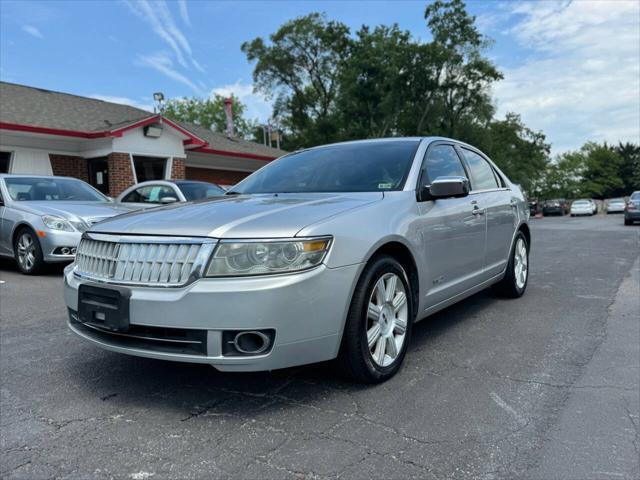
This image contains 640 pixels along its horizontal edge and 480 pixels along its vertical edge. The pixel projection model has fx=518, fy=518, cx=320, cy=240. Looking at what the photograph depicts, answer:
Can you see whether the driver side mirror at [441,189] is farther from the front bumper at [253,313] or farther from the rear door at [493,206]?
the front bumper at [253,313]

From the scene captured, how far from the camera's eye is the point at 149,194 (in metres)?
9.70

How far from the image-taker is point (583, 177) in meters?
76.2

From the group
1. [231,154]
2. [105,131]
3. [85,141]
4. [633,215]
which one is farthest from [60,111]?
[633,215]

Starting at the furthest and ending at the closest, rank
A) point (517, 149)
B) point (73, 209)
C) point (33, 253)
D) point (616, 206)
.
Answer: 1. point (517, 149)
2. point (616, 206)
3. point (73, 209)
4. point (33, 253)

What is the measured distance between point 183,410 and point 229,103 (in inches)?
1227

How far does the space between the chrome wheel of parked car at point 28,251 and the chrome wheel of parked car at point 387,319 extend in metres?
5.81

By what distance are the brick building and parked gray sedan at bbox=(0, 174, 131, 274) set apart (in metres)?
6.66

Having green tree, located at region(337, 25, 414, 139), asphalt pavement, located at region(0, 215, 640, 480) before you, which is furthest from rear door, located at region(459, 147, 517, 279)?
green tree, located at region(337, 25, 414, 139)

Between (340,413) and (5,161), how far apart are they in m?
14.8

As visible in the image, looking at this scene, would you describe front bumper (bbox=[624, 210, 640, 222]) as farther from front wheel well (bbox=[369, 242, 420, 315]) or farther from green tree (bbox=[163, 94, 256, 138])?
green tree (bbox=[163, 94, 256, 138])

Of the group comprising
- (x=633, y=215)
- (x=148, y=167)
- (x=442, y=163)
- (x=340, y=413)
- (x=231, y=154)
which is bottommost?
(x=633, y=215)

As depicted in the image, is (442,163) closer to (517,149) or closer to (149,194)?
(149,194)

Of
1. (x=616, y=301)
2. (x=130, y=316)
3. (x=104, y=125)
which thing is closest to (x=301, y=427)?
(x=130, y=316)

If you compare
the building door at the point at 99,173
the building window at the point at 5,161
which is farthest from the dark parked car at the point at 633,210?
the building window at the point at 5,161
